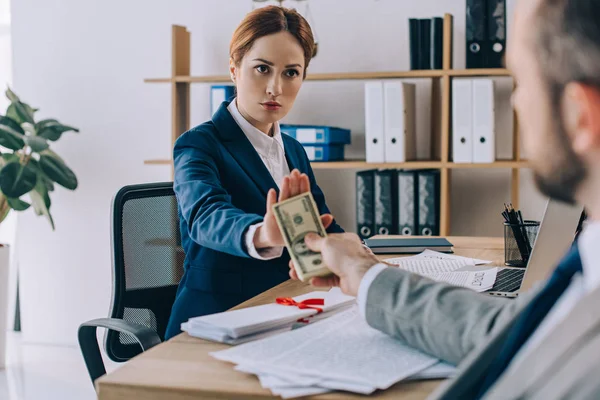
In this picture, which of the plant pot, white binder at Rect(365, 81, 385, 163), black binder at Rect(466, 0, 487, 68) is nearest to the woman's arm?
white binder at Rect(365, 81, 385, 163)

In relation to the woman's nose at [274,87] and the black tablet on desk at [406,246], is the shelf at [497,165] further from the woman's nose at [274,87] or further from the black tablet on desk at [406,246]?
the woman's nose at [274,87]

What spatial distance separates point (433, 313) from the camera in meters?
1.00

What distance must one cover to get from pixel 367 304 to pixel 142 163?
Answer: 319 centimetres

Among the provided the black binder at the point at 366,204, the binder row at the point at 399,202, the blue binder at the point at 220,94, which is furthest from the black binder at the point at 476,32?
the blue binder at the point at 220,94

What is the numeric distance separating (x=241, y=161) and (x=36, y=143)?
7.18 ft

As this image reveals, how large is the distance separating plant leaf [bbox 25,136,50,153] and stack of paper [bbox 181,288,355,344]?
2726 mm

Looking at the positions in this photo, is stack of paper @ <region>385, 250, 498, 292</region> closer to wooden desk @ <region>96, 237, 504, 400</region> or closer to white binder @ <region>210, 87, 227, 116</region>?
wooden desk @ <region>96, 237, 504, 400</region>

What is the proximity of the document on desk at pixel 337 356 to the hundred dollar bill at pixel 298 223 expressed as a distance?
5.2 inches

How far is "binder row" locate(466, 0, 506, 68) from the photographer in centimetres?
326

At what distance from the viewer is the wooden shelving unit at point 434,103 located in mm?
3312

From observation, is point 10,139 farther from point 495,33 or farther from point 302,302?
point 302,302

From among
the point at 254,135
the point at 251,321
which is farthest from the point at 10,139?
the point at 251,321

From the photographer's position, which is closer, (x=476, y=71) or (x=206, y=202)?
(x=206, y=202)

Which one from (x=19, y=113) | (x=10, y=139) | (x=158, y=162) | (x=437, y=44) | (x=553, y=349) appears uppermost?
(x=437, y=44)
